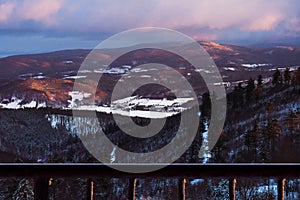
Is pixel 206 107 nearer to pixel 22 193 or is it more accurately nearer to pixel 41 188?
pixel 22 193

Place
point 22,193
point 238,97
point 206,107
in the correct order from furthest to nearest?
point 238,97 → point 206,107 → point 22,193

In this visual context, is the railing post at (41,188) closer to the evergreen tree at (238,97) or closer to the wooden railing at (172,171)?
the wooden railing at (172,171)

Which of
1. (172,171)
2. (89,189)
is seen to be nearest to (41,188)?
(89,189)

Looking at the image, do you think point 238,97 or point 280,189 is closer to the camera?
point 280,189

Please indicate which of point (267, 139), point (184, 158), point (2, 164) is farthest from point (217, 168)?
point (267, 139)

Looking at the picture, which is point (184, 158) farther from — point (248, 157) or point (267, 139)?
point (267, 139)

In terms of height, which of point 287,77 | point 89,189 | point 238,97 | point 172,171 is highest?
point 287,77

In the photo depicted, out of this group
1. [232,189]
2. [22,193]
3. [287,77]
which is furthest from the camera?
[287,77]

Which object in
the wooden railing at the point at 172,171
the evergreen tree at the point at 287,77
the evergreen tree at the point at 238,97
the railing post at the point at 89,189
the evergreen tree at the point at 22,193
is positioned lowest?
the evergreen tree at the point at 22,193

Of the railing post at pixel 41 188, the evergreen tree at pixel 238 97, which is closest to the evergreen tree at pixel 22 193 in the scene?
the railing post at pixel 41 188
